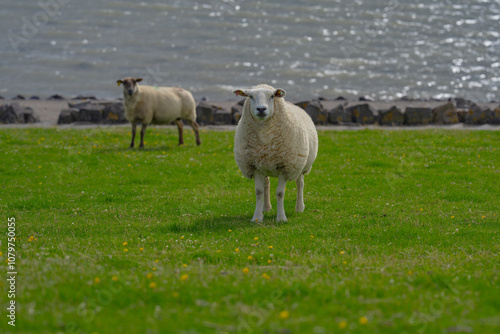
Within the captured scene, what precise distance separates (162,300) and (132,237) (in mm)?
3872

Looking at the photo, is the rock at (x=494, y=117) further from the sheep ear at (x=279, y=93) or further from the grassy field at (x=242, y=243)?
the sheep ear at (x=279, y=93)

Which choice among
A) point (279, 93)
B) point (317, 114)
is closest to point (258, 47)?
point (317, 114)

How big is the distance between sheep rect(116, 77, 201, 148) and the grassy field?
A: 1410mm

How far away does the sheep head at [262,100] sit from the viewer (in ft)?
32.2

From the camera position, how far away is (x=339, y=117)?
26.9 meters

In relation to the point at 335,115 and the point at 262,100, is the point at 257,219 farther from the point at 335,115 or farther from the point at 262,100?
the point at 335,115

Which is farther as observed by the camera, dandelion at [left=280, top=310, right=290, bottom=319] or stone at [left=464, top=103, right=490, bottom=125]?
stone at [left=464, top=103, right=490, bottom=125]

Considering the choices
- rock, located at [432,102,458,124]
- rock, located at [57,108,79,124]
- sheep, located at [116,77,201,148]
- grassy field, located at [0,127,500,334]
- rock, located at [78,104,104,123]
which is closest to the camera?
grassy field, located at [0,127,500,334]

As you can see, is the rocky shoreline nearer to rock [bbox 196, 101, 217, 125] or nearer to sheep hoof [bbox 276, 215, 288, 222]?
rock [bbox 196, 101, 217, 125]

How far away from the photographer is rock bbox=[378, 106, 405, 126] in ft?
88.2

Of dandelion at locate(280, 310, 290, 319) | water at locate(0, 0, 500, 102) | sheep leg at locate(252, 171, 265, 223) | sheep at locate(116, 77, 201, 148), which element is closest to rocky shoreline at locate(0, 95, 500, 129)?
sheep at locate(116, 77, 201, 148)

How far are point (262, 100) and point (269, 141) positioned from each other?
760 millimetres

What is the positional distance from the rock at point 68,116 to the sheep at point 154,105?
277 inches

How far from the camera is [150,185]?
1424 centimetres
